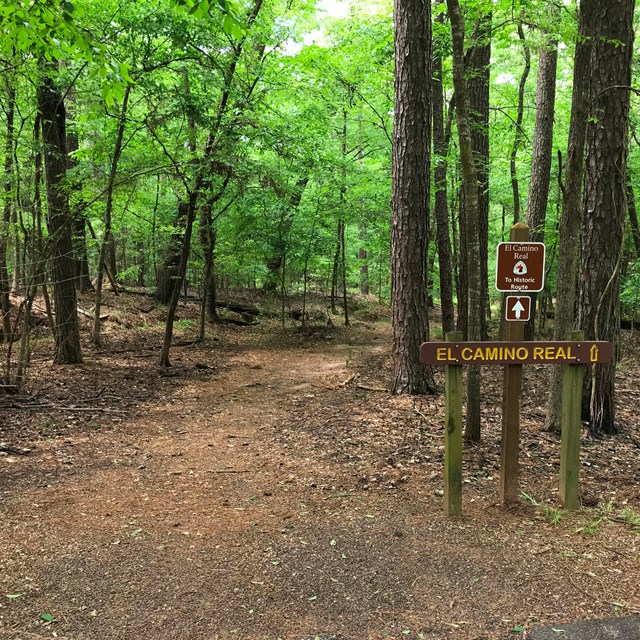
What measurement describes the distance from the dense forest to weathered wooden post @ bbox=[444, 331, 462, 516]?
49.9 inches

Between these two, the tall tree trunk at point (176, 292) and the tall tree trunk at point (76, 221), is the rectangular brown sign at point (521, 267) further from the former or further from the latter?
the tall tree trunk at point (176, 292)

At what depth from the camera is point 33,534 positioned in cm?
374

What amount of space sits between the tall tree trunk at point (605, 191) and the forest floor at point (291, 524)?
124 centimetres

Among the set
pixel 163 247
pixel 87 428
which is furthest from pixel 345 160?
pixel 87 428

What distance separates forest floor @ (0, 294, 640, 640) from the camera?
9.50 feet

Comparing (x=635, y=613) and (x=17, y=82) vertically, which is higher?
(x=17, y=82)

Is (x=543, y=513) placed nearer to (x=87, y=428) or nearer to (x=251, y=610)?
(x=251, y=610)

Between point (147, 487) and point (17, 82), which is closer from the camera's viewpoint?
point (147, 487)

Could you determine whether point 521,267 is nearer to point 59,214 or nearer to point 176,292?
point 59,214

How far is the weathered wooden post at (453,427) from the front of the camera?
394 centimetres

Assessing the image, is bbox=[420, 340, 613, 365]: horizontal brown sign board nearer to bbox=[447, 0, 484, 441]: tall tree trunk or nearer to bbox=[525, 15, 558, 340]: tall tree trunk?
bbox=[447, 0, 484, 441]: tall tree trunk

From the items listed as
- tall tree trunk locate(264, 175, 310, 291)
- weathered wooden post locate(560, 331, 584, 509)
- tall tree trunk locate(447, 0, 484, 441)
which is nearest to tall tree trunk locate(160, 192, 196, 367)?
tall tree trunk locate(264, 175, 310, 291)

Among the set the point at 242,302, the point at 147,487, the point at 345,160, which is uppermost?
the point at 345,160

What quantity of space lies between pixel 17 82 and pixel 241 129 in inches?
143
